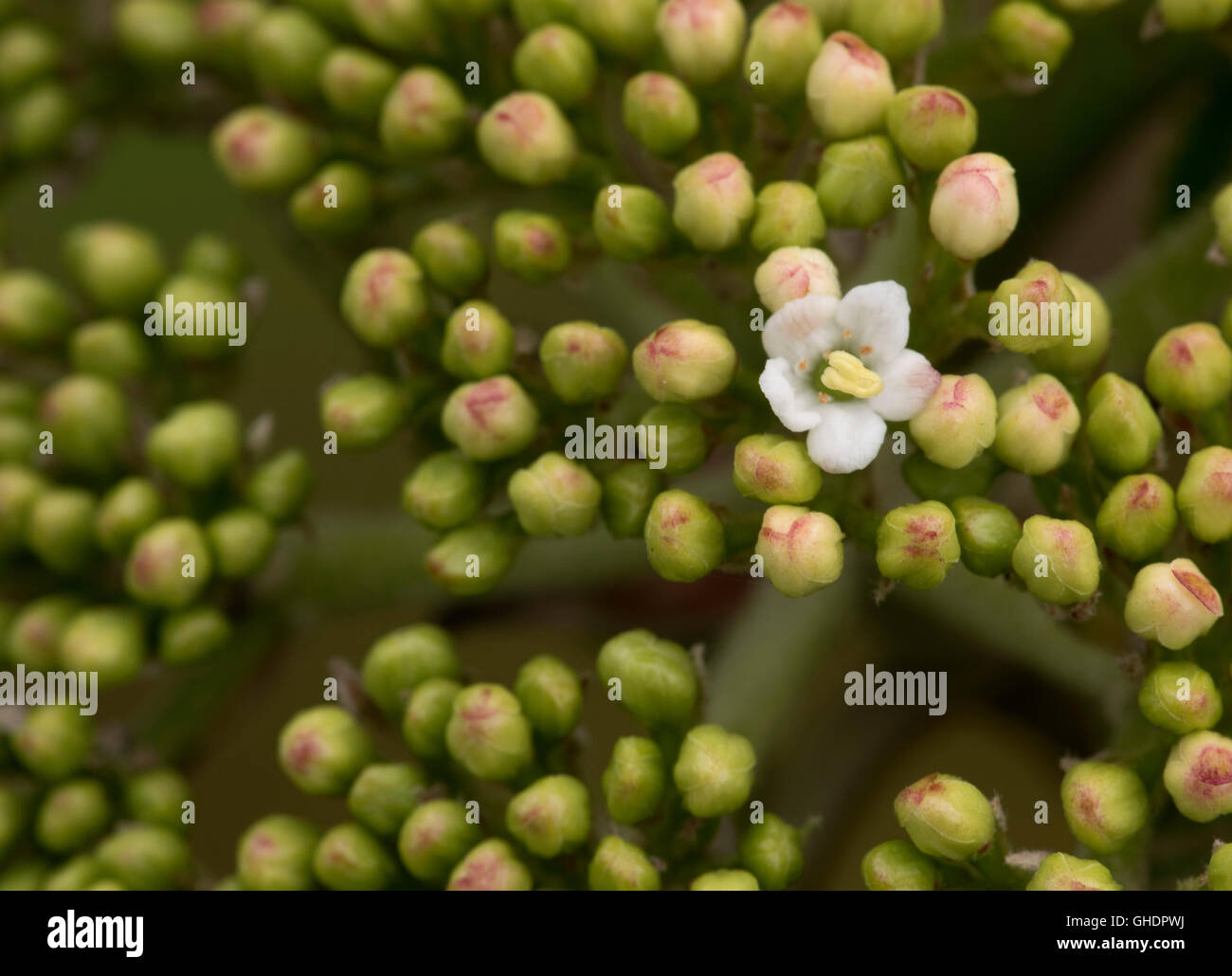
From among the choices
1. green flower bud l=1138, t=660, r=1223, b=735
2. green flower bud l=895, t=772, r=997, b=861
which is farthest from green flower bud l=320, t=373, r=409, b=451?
green flower bud l=1138, t=660, r=1223, b=735

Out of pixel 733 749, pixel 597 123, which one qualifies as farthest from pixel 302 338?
pixel 733 749

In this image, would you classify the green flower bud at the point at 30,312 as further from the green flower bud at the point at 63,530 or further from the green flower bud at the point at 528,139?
the green flower bud at the point at 528,139

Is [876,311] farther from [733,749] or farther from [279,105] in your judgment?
[279,105]

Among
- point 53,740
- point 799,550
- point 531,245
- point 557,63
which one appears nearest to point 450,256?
point 531,245

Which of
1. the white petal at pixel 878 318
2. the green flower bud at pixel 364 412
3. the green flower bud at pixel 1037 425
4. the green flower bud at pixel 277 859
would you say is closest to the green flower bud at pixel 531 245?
the green flower bud at pixel 364 412

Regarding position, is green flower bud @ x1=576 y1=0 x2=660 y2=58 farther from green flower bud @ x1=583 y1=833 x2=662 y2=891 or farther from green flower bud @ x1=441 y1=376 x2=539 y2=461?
green flower bud @ x1=583 y1=833 x2=662 y2=891

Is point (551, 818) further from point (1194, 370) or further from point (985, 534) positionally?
point (1194, 370)
